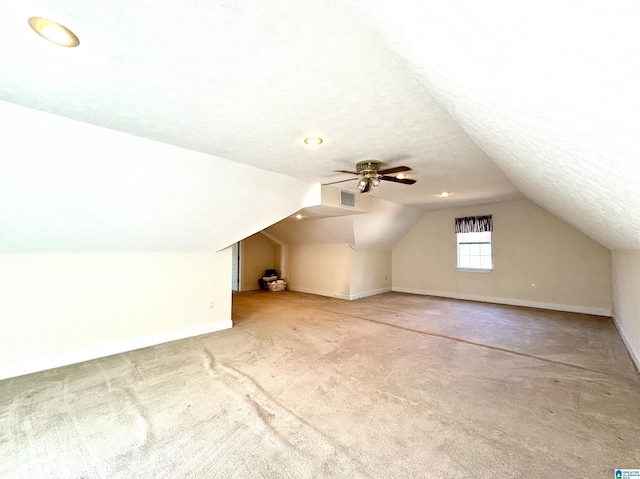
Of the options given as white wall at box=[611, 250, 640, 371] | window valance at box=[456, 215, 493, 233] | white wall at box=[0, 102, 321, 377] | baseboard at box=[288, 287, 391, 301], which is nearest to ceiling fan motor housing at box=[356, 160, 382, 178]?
white wall at box=[0, 102, 321, 377]

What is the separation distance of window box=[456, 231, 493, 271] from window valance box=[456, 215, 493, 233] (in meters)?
0.20

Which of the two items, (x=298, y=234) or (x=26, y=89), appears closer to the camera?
(x=26, y=89)

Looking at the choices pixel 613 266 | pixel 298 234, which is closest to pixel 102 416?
pixel 298 234

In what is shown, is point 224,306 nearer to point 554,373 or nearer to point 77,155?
point 77,155

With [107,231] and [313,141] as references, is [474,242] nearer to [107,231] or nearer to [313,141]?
[313,141]

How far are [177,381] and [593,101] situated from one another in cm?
348

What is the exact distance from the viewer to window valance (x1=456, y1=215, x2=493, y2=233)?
252 inches

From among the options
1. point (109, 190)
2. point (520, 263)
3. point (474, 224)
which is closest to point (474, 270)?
point (520, 263)

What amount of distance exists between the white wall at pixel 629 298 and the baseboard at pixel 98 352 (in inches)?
213

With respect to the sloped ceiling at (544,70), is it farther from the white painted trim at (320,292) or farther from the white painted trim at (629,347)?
the white painted trim at (320,292)

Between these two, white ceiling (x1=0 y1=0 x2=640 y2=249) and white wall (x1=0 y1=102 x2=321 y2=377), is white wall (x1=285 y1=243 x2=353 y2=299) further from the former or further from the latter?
white ceiling (x1=0 y1=0 x2=640 y2=249)

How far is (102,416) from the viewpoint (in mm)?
2164

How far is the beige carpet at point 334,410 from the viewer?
1.70m

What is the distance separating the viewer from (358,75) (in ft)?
5.24
